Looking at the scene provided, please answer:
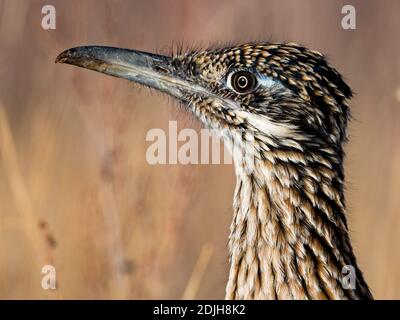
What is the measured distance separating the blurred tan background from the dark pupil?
107cm

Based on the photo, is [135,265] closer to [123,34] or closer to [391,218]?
[391,218]

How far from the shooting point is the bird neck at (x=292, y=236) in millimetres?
6004

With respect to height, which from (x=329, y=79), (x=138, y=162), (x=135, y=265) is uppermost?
(x=329, y=79)

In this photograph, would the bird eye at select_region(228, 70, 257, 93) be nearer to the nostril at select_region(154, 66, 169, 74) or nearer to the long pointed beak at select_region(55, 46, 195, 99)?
the long pointed beak at select_region(55, 46, 195, 99)

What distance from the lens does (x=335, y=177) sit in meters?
6.21

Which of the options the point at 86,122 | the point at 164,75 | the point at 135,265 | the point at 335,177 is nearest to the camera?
the point at 335,177

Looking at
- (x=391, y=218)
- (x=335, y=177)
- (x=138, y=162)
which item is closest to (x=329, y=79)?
(x=335, y=177)

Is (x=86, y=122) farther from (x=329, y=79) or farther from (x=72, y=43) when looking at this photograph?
(x=329, y=79)

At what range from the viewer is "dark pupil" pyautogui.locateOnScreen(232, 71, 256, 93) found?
6480mm

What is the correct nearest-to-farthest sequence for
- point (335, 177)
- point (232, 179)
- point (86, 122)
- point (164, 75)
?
1. point (335, 177)
2. point (164, 75)
3. point (86, 122)
4. point (232, 179)

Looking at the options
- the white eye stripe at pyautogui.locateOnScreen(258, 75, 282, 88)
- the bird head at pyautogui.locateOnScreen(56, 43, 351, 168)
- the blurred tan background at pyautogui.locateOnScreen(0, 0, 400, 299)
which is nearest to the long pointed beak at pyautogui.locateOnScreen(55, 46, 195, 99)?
the bird head at pyautogui.locateOnScreen(56, 43, 351, 168)

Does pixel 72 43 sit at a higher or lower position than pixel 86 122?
higher

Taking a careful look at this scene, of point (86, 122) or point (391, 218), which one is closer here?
point (391, 218)

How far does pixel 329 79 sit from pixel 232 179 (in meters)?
3.58
